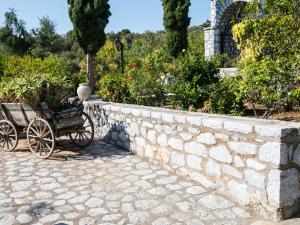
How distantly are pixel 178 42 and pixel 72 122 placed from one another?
42.5 ft

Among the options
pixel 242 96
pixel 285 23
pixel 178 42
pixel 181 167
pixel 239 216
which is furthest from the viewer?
pixel 178 42

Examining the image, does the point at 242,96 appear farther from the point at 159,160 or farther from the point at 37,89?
the point at 37,89

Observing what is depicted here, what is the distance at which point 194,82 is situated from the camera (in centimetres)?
833

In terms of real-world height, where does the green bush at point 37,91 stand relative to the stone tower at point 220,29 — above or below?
below

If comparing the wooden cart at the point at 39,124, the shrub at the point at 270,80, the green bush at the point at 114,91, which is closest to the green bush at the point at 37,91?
the wooden cart at the point at 39,124

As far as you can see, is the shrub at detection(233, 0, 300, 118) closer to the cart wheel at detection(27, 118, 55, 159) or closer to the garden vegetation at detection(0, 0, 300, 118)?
the garden vegetation at detection(0, 0, 300, 118)

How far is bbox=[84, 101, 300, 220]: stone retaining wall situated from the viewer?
137 inches

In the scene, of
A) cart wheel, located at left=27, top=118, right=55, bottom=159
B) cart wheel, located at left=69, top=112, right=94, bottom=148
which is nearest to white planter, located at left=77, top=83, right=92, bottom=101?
cart wheel, located at left=69, top=112, right=94, bottom=148

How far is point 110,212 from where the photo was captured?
3854 millimetres

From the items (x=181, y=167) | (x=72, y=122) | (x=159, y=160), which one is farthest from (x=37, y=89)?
(x=181, y=167)

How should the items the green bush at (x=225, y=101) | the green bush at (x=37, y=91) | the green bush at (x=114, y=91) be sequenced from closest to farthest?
1. the green bush at (x=37, y=91)
2. the green bush at (x=225, y=101)
3. the green bush at (x=114, y=91)

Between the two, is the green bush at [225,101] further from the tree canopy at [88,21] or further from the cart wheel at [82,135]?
the tree canopy at [88,21]

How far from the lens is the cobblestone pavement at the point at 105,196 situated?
145 inches

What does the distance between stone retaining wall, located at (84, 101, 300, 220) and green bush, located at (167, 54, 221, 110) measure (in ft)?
8.24
